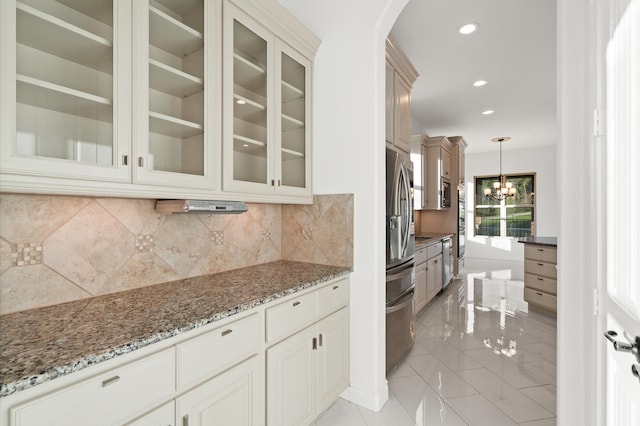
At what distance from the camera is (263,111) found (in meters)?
1.94

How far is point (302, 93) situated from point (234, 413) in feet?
6.44

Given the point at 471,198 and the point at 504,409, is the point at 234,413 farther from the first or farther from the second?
the point at 471,198

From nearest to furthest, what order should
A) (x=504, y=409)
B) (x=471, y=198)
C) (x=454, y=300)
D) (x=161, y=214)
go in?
(x=161, y=214), (x=504, y=409), (x=454, y=300), (x=471, y=198)

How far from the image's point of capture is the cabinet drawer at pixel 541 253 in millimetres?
3749

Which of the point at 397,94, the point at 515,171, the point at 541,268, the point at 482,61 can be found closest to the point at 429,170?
the point at 482,61

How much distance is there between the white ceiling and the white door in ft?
5.65

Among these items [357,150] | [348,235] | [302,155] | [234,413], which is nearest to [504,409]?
[348,235]

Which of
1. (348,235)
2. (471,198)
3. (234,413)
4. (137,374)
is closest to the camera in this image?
(137,374)

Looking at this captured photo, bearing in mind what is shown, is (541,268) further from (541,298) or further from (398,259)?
(398,259)

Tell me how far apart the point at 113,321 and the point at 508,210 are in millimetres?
9433

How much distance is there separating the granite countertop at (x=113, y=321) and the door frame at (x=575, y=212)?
1.25 m

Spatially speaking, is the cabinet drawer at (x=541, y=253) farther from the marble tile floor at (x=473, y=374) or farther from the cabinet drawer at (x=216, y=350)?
the cabinet drawer at (x=216, y=350)

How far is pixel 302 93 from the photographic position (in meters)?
2.22

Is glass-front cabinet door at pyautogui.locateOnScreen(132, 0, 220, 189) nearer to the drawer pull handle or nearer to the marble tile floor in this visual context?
the drawer pull handle
